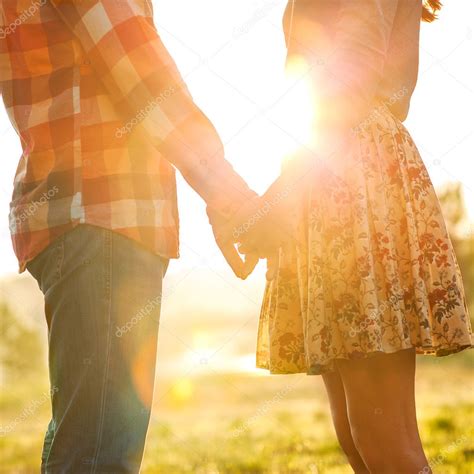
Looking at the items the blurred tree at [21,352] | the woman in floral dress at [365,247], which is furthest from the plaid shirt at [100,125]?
the blurred tree at [21,352]

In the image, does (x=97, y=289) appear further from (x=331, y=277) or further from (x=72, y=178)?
(x=331, y=277)

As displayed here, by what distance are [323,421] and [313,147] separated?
5.55 m

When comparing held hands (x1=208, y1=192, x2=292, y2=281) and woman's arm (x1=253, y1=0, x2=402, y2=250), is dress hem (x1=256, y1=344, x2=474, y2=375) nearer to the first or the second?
held hands (x1=208, y1=192, x2=292, y2=281)

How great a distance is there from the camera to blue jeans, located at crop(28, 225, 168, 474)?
1.11 m

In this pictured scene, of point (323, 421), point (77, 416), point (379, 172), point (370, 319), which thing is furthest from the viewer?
point (323, 421)

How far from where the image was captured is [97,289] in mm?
1118

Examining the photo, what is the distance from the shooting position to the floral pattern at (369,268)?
5.11 feet

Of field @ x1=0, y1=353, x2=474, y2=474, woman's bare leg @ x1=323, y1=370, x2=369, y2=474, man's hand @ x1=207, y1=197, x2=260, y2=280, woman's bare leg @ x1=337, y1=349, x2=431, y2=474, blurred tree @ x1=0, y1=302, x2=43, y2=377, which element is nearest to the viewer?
man's hand @ x1=207, y1=197, x2=260, y2=280

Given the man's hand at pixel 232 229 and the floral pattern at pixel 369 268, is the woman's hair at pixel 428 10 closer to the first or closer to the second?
the floral pattern at pixel 369 268

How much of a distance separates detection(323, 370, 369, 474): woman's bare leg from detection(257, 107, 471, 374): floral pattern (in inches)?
4.6

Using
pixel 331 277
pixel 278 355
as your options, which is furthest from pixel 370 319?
pixel 278 355

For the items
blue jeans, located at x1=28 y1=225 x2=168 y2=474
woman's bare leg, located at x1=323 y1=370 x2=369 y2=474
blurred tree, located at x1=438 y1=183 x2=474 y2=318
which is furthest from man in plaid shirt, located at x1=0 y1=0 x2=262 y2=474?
blurred tree, located at x1=438 y1=183 x2=474 y2=318

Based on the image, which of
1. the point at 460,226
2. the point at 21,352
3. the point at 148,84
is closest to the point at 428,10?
the point at 148,84

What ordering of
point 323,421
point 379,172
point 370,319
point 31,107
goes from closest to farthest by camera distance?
1. point 31,107
2. point 370,319
3. point 379,172
4. point 323,421
